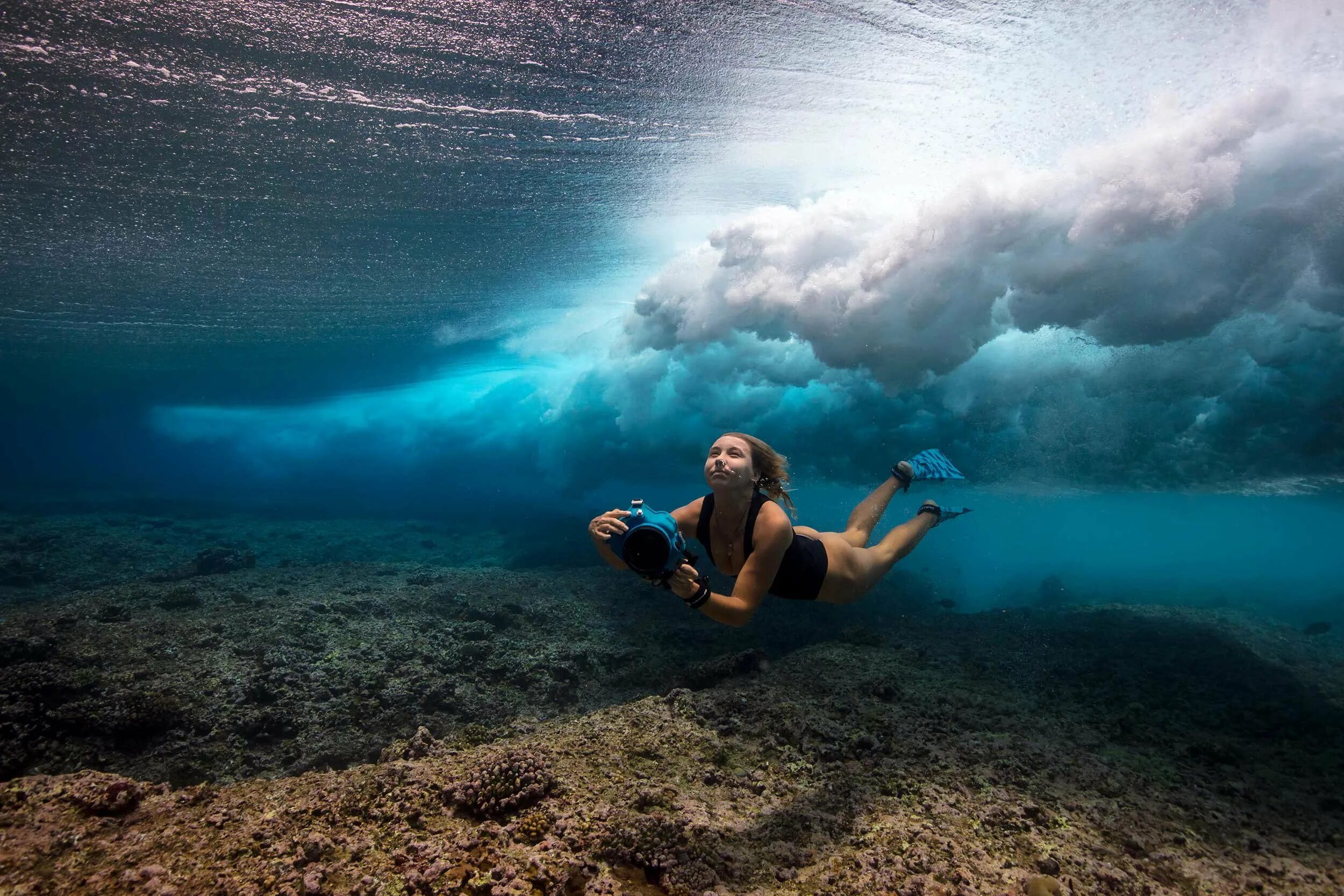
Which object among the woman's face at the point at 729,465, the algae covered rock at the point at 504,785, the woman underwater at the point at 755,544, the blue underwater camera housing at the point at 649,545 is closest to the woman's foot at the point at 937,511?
the woman underwater at the point at 755,544

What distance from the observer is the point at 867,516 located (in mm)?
5363

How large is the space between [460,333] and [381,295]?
560 centimetres

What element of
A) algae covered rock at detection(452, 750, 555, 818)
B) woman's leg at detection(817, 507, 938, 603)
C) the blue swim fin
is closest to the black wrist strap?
algae covered rock at detection(452, 750, 555, 818)

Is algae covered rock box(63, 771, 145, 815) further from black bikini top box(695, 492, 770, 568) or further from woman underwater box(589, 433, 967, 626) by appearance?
black bikini top box(695, 492, 770, 568)

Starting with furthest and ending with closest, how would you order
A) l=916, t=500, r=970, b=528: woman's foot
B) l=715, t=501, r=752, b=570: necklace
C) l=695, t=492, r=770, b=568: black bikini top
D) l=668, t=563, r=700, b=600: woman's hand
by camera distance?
l=916, t=500, r=970, b=528: woman's foot, l=715, t=501, r=752, b=570: necklace, l=695, t=492, r=770, b=568: black bikini top, l=668, t=563, r=700, b=600: woman's hand

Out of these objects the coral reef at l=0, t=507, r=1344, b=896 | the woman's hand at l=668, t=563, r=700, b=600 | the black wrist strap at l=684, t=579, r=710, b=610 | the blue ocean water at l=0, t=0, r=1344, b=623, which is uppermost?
the blue ocean water at l=0, t=0, r=1344, b=623

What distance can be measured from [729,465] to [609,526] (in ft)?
3.39

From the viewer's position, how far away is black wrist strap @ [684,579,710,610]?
3141mm

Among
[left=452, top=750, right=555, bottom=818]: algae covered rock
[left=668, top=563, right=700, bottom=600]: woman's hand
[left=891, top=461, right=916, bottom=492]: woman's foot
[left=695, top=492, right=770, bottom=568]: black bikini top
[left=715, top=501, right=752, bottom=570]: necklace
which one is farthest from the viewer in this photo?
[left=891, top=461, right=916, bottom=492]: woman's foot

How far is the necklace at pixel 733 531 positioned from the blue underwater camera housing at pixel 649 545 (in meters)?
0.91

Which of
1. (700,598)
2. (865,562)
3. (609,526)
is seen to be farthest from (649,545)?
(865,562)

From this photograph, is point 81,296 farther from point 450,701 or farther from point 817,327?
point 817,327

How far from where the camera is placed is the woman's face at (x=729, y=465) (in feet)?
12.0

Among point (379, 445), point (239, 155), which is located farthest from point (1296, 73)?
point (379, 445)
